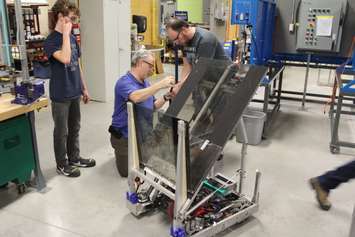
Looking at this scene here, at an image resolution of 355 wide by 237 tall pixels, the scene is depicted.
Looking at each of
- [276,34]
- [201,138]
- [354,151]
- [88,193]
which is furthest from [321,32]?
[88,193]

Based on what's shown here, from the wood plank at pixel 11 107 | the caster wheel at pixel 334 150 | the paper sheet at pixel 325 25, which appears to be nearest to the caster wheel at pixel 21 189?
the wood plank at pixel 11 107

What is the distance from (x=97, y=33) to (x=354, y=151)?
402cm

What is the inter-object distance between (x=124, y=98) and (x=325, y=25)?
320 centimetres

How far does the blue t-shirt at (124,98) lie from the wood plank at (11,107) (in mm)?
599

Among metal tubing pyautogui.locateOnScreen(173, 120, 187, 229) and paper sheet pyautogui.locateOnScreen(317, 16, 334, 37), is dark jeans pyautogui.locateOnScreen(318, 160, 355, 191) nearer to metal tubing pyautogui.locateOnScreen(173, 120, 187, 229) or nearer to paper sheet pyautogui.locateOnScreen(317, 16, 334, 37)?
metal tubing pyautogui.locateOnScreen(173, 120, 187, 229)

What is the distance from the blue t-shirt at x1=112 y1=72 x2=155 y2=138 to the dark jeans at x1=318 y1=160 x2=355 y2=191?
1.46 metres

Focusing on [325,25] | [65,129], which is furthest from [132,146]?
[325,25]

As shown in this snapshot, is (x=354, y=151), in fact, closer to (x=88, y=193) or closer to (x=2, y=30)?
(x=88, y=193)

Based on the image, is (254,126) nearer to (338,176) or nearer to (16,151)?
(338,176)

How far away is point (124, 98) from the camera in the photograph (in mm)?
2855

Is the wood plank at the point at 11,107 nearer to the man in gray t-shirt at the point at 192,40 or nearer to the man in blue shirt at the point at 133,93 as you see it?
the man in blue shirt at the point at 133,93

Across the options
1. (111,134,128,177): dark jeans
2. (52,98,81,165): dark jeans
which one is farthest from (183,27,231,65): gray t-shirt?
(52,98,81,165): dark jeans

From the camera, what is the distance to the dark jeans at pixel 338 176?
96.4 inches

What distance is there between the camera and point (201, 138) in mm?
2266
